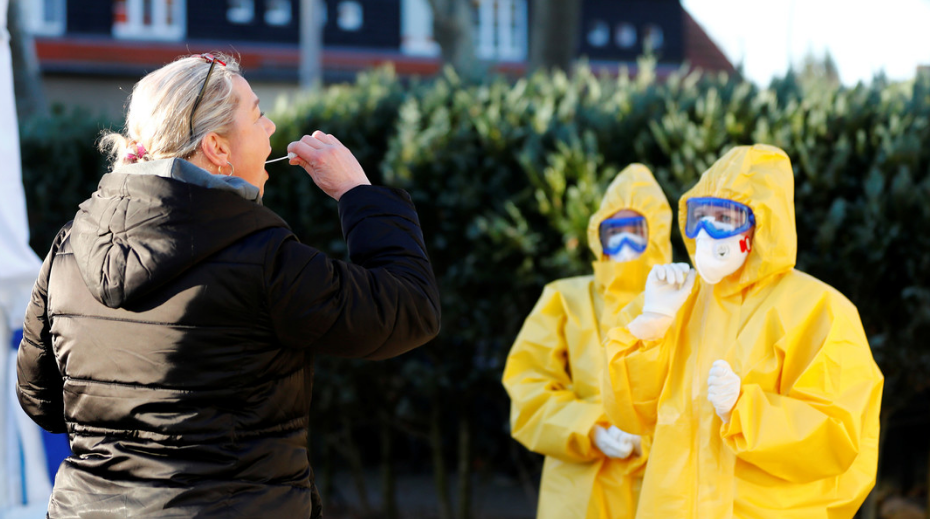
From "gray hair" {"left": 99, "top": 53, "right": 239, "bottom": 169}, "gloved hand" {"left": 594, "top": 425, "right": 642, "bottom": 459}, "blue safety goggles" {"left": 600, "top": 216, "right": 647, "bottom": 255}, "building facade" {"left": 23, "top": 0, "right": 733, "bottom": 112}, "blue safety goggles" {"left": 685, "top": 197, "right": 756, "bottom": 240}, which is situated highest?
"building facade" {"left": 23, "top": 0, "right": 733, "bottom": 112}

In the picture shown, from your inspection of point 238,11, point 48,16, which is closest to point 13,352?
point 238,11

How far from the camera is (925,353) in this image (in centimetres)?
404

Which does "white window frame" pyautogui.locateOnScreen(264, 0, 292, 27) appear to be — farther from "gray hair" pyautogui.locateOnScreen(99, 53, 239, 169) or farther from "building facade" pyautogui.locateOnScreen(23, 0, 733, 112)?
"gray hair" pyautogui.locateOnScreen(99, 53, 239, 169)

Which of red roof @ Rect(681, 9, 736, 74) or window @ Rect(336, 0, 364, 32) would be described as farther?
red roof @ Rect(681, 9, 736, 74)

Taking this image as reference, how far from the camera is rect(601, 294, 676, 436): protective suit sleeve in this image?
8.12ft

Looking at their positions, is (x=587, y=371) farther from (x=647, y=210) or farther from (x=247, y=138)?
(x=247, y=138)

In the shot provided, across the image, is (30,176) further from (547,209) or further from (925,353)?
(925,353)

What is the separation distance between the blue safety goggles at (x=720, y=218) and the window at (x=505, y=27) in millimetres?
16992

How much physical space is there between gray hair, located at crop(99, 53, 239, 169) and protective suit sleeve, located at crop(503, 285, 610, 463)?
178 cm

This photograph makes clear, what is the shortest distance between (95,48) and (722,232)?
55.6 feet

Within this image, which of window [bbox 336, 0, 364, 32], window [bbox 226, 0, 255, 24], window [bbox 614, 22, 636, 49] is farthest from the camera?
window [bbox 614, 22, 636, 49]

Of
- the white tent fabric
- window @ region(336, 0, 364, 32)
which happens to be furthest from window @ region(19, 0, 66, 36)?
the white tent fabric

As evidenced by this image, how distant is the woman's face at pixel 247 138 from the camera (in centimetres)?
178

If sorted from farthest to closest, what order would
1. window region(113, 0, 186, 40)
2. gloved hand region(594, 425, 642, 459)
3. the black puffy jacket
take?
window region(113, 0, 186, 40), gloved hand region(594, 425, 642, 459), the black puffy jacket
